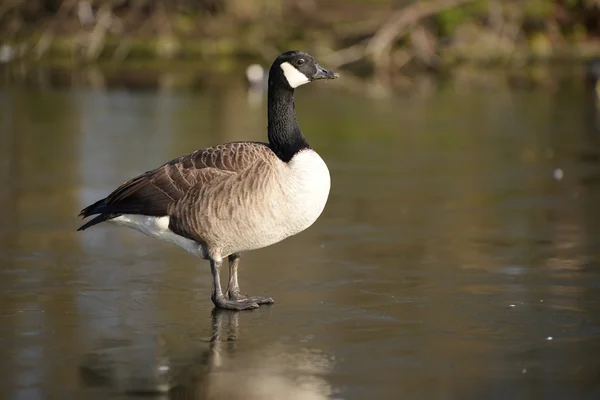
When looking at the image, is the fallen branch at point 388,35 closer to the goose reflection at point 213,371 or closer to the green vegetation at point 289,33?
the green vegetation at point 289,33

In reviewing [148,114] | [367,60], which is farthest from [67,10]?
[148,114]

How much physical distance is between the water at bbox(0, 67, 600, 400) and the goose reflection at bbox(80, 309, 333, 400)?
2 cm

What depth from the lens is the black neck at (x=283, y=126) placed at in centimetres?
764

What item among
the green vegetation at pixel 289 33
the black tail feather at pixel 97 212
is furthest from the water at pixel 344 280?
the green vegetation at pixel 289 33

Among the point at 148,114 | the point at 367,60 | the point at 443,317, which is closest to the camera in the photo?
the point at 443,317

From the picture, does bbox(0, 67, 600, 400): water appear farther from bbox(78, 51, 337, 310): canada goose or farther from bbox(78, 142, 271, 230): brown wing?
bbox(78, 142, 271, 230): brown wing

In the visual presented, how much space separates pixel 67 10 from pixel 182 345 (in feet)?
78.5

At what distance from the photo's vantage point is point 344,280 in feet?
27.9

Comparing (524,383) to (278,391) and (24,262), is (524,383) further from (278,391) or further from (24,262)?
(24,262)

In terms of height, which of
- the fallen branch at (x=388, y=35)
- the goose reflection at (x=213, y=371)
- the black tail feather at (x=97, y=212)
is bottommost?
the goose reflection at (x=213, y=371)

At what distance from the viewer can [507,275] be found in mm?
8633

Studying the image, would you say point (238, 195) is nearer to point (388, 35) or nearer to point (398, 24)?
point (398, 24)

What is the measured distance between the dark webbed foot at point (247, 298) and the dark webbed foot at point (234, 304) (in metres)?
0.03

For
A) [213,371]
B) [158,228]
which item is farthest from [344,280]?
[213,371]
